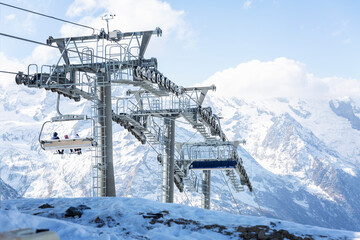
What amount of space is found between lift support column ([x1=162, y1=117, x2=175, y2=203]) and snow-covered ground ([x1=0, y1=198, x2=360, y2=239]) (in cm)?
1434

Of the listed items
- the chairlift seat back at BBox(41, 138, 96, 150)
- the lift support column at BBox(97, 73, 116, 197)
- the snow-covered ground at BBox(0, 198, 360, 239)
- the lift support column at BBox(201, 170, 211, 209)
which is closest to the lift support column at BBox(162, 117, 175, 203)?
the lift support column at BBox(201, 170, 211, 209)

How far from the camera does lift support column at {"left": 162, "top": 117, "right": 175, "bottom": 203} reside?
114 feet

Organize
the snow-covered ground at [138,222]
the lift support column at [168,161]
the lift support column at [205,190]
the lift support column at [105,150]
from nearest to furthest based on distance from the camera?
the snow-covered ground at [138,222] < the lift support column at [105,150] < the lift support column at [168,161] < the lift support column at [205,190]

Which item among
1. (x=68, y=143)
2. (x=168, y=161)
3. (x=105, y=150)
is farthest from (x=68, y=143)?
(x=168, y=161)

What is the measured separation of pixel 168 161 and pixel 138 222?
59.9 feet

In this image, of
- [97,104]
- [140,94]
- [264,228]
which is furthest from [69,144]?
[140,94]

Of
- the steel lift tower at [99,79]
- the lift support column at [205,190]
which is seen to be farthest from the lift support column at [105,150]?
the lift support column at [205,190]

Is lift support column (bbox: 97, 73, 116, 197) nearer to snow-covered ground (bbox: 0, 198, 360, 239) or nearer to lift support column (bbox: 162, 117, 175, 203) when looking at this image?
snow-covered ground (bbox: 0, 198, 360, 239)

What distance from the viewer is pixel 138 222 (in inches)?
668

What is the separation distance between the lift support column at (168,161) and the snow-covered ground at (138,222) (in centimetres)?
1434

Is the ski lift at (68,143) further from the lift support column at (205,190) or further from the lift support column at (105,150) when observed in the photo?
the lift support column at (205,190)

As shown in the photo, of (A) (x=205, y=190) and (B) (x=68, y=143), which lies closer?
(B) (x=68, y=143)

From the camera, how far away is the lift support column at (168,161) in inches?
1368

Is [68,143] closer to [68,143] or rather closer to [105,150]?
A: [68,143]
